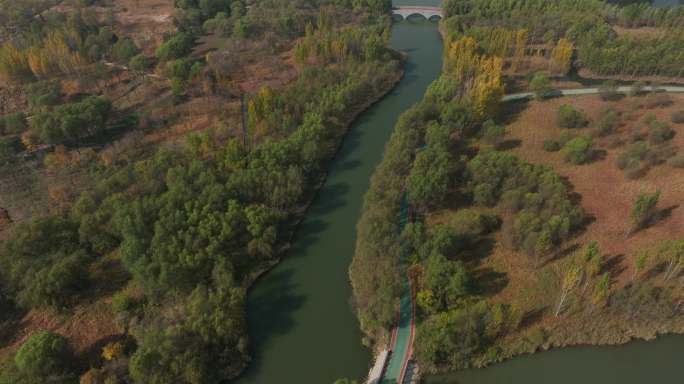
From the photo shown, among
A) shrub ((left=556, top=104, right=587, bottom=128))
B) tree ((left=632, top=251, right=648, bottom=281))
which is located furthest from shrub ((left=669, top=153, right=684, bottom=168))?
tree ((left=632, top=251, right=648, bottom=281))

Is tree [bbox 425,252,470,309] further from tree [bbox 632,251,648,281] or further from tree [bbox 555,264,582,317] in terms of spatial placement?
tree [bbox 632,251,648,281]

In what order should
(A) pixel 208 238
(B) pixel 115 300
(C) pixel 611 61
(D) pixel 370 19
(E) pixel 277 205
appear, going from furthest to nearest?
1. (D) pixel 370 19
2. (C) pixel 611 61
3. (E) pixel 277 205
4. (A) pixel 208 238
5. (B) pixel 115 300

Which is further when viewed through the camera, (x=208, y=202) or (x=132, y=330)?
(x=208, y=202)

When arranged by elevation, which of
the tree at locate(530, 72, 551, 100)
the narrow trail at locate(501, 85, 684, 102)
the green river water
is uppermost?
the tree at locate(530, 72, 551, 100)

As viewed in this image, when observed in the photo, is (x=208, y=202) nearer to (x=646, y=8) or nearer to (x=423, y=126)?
(x=423, y=126)

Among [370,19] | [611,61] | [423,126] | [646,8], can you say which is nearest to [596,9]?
[646,8]

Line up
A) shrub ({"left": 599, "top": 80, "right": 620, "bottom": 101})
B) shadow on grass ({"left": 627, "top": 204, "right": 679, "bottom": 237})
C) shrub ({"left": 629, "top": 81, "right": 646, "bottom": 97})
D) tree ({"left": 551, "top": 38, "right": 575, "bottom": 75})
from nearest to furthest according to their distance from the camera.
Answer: shadow on grass ({"left": 627, "top": 204, "right": 679, "bottom": 237}) < shrub ({"left": 629, "top": 81, "right": 646, "bottom": 97}) < shrub ({"left": 599, "top": 80, "right": 620, "bottom": 101}) < tree ({"left": 551, "top": 38, "right": 575, "bottom": 75})

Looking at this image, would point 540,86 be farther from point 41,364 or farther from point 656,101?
point 41,364
